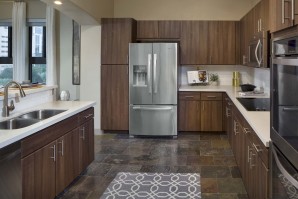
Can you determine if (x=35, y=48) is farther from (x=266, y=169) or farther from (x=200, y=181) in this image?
(x=266, y=169)

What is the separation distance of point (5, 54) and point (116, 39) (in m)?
3.13

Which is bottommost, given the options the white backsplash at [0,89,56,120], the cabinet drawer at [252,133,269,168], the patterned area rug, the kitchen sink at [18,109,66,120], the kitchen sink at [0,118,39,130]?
the patterned area rug

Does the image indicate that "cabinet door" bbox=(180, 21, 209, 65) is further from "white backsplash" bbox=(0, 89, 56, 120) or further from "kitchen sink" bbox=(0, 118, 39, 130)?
"kitchen sink" bbox=(0, 118, 39, 130)

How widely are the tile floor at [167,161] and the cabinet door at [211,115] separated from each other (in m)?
0.17

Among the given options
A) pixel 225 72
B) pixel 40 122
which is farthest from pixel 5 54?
pixel 40 122

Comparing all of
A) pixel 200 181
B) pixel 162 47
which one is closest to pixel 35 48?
pixel 162 47

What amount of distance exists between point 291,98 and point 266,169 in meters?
Answer: 0.79

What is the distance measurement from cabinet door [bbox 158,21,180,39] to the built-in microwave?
2097 mm

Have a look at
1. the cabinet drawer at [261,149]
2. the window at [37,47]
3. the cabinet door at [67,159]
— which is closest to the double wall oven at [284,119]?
Result: the cabinet drawer at [261,149]

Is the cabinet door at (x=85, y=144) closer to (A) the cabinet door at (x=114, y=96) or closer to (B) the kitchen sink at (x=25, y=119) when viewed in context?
(B) the kitchen sink at (x=25, y=119)

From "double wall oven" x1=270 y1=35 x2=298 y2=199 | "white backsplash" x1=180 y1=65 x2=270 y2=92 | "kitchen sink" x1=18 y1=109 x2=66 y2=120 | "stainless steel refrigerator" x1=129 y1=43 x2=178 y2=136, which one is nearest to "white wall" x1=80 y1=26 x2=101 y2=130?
"stainless steel refrigerator" x1=129 y1=43 x2=178 y2=136

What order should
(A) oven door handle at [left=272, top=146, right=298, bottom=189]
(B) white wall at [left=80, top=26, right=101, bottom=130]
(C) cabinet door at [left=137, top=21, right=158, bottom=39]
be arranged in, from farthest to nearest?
(C) cabinet door at [left=137, top=21, right=158, bottom=39] → (B) white wall at [left=80, top=26, right=101, bottom=130] → (A) oven door handle at [left=272, top=146, right=298, bottom=189]

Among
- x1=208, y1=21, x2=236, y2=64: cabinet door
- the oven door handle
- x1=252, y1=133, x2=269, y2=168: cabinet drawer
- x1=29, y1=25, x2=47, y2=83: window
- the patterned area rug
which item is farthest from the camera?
x1=29, y1=25, x2=47, y2=83: window

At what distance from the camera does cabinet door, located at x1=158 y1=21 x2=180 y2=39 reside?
6.80 metres
